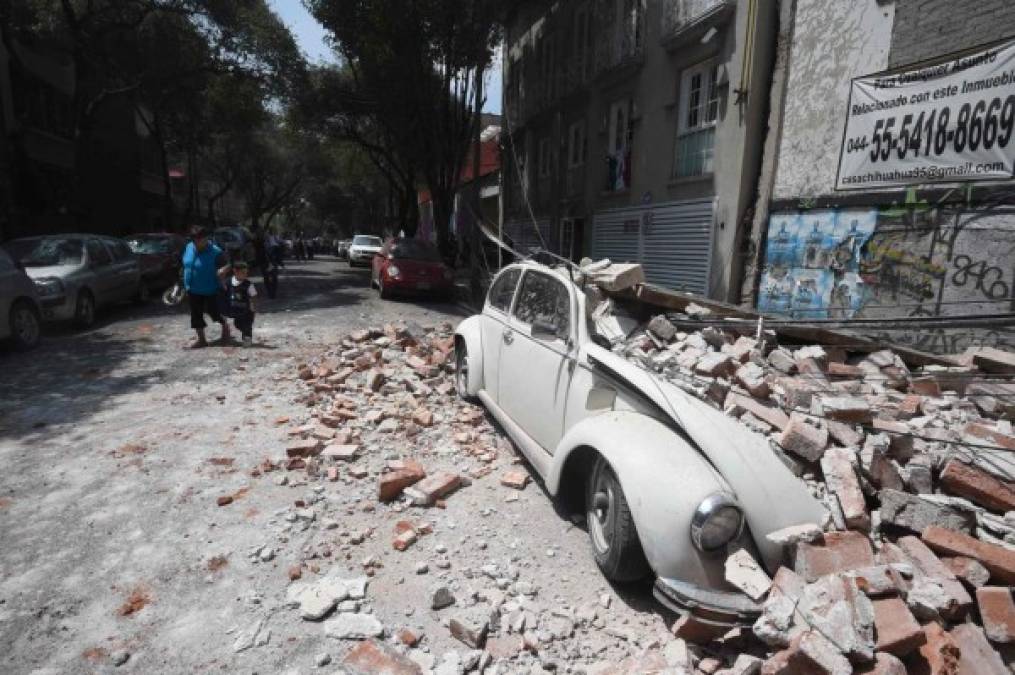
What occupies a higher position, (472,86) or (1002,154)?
(472,86)

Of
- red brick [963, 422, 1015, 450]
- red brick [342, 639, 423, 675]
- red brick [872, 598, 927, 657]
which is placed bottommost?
red brick [342, 639, 423, 675]

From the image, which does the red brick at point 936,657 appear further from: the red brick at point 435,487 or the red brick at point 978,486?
the red brick at point 435,487

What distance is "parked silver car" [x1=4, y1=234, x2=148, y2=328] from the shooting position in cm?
936

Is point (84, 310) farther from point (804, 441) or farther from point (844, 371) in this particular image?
point (844, 371)

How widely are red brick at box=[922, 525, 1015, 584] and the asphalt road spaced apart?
1316mm

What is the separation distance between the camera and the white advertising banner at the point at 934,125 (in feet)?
21.5

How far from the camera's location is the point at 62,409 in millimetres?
5812

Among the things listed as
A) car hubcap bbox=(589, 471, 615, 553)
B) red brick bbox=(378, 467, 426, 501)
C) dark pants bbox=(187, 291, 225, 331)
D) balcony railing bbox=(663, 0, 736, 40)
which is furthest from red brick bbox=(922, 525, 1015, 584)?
balcony railing bbox=(663, 0, 736, 40)

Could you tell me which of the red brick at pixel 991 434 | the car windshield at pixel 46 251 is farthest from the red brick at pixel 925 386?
the car windshield at pixel 46 251

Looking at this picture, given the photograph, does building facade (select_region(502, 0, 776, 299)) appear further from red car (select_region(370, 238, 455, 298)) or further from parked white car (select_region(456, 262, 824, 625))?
parked white car (select_region(456, 262, 824, 625))

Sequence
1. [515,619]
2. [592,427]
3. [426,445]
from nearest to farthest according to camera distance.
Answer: [515,619], [592,427], [426,445]

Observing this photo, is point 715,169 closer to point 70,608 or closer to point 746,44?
point 746,44

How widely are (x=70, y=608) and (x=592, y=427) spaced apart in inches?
112

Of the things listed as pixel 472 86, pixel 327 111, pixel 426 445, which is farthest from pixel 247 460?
pixel 327 111
